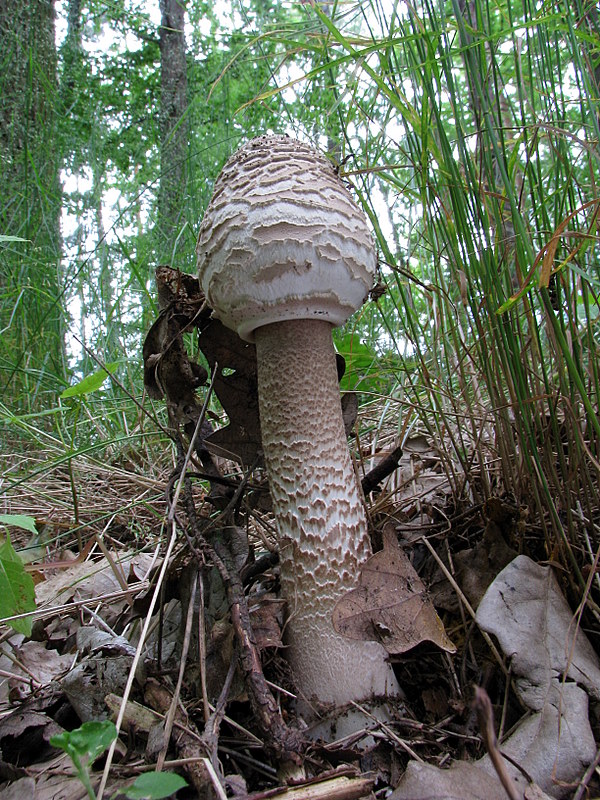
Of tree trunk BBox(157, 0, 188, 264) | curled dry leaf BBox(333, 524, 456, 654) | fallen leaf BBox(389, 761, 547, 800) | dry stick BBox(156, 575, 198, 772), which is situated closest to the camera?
fallen leaf BBox(389, 761, 547, 800)

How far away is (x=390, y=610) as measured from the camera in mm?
1488

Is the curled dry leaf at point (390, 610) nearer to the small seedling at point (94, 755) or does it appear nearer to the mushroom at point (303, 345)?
the mushroom at point (303, 345)

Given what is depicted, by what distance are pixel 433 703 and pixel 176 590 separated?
2.86 ft

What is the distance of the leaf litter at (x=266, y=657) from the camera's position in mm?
1180

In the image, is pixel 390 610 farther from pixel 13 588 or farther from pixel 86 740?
pixel 13 588

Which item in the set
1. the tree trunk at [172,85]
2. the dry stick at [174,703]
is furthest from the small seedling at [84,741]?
the tree trunk at [172,85]

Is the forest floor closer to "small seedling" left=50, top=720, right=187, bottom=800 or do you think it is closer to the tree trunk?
"small seedling" left=50, top=720, right=187, bottom=800

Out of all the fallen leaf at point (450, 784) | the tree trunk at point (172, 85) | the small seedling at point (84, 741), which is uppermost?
the tree trunk at point (172, 85)

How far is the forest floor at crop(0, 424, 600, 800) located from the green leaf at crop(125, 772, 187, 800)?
0.09 m

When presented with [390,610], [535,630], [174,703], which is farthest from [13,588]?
[535,630]

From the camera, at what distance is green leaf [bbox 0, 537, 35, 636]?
145 centimetres

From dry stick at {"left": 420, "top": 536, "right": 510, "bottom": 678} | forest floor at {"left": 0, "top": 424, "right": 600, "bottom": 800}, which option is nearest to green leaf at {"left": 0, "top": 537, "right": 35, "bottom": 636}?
forest floor at {"left": 0, "top": 424, "right": 600, "bottom": 800}

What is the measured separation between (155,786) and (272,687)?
0.57 meters

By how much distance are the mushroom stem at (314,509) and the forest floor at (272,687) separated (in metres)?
0.08
